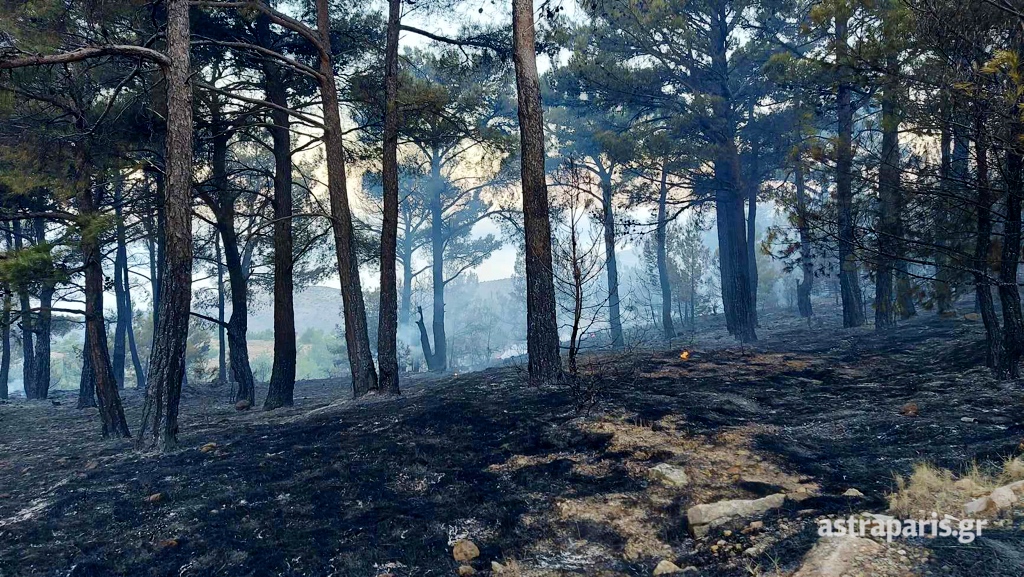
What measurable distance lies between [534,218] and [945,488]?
18.1ft

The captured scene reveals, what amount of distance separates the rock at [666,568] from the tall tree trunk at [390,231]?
23.4 ft

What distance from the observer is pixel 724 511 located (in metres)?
3.60

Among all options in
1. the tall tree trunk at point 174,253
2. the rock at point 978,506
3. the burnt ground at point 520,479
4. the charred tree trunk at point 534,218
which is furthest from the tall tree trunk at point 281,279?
the rock at point 978,506

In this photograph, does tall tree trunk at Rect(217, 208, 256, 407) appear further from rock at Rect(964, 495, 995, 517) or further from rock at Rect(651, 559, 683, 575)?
rock at Rect(964, 495, 995, 517)

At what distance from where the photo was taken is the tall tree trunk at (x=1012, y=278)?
18.8ft

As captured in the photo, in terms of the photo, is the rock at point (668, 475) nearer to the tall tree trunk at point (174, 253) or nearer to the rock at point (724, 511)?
the rock at point (724, 511)

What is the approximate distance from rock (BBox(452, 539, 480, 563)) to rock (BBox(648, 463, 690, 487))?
155 centimetres

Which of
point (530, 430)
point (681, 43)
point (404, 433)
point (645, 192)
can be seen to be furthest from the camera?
point (645, 192)

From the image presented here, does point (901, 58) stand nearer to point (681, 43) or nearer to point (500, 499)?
point (500, 499)

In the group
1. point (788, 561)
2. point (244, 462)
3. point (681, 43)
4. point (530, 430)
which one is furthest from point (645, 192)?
point (788, 561)

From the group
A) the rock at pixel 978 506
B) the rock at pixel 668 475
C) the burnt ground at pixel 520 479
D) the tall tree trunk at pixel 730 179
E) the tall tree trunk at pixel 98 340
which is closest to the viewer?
Answer: the rock at pixel 978 506

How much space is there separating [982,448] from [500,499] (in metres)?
3.57

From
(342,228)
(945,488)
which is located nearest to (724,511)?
(945,488)

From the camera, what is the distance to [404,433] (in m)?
6.30
